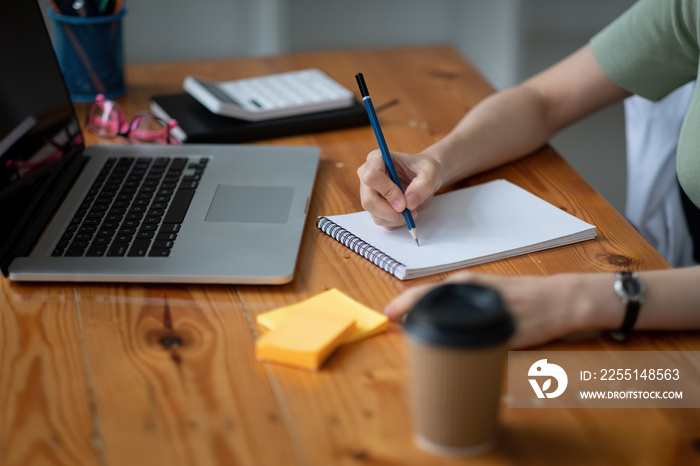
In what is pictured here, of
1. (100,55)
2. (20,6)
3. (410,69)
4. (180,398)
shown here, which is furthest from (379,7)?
(180,398)

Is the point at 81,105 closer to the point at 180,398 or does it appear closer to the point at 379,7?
the point at 180,398

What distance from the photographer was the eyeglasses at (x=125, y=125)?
1195mm

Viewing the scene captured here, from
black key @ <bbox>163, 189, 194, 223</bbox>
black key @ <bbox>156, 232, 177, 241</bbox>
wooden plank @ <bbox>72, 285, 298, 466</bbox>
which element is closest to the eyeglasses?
black key @ <bbox>163, 189, 194, 223</bbox>

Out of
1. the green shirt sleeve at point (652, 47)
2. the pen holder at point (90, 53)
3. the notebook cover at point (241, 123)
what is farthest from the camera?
the pen holder at point (90, 53)

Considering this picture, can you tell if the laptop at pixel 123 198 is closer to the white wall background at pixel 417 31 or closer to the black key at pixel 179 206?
the black key at pixel 179 206

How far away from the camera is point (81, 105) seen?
4.47ft

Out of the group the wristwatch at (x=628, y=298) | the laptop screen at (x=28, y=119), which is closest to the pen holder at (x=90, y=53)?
the laptop screen at (x=28, y=119)

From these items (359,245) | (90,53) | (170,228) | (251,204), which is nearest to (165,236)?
(170,228)

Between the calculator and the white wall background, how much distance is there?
0.96m

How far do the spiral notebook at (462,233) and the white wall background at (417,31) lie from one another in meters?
1.50

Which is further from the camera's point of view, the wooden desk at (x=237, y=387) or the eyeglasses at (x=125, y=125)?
the eyeglasses at (x=125, y=125)

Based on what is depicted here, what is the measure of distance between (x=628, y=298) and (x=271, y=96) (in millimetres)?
786

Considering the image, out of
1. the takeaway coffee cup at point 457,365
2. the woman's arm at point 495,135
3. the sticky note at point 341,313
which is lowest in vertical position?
the woman's arm at point 495,135

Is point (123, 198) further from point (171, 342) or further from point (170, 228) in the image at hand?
point (171, 342)
